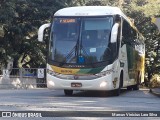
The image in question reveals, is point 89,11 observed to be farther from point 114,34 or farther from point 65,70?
point 65,70

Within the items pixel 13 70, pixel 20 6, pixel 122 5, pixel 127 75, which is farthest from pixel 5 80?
pixel 122 5

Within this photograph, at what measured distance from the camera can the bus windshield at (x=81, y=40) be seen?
16750mm

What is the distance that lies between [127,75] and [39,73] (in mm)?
12239

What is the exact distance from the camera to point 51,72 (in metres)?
17.0

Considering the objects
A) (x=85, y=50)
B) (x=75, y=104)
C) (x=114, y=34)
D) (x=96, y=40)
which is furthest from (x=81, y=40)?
(x=75, y=104)

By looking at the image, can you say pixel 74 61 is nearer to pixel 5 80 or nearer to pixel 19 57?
pixel 5 80

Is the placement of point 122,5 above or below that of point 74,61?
above

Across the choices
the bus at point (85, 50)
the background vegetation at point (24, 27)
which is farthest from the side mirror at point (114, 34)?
the background vegetation at point (24, 27)

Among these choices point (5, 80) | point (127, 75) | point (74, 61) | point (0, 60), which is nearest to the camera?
point (74, 61)

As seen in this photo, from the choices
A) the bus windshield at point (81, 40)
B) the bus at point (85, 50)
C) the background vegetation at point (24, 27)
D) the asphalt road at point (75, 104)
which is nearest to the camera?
the asphalt road at point (75, 104)

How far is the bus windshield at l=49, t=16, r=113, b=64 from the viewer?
16.8 meters

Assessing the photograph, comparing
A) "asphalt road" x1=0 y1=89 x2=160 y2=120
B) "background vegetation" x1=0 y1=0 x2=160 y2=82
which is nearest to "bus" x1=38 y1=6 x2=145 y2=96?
"asphalt road" x1=0 y1=89 x2=160 y2=120

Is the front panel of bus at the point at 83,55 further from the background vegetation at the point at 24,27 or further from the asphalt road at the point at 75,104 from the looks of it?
the background vegetation at the point at 24,27

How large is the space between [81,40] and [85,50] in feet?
1.40
